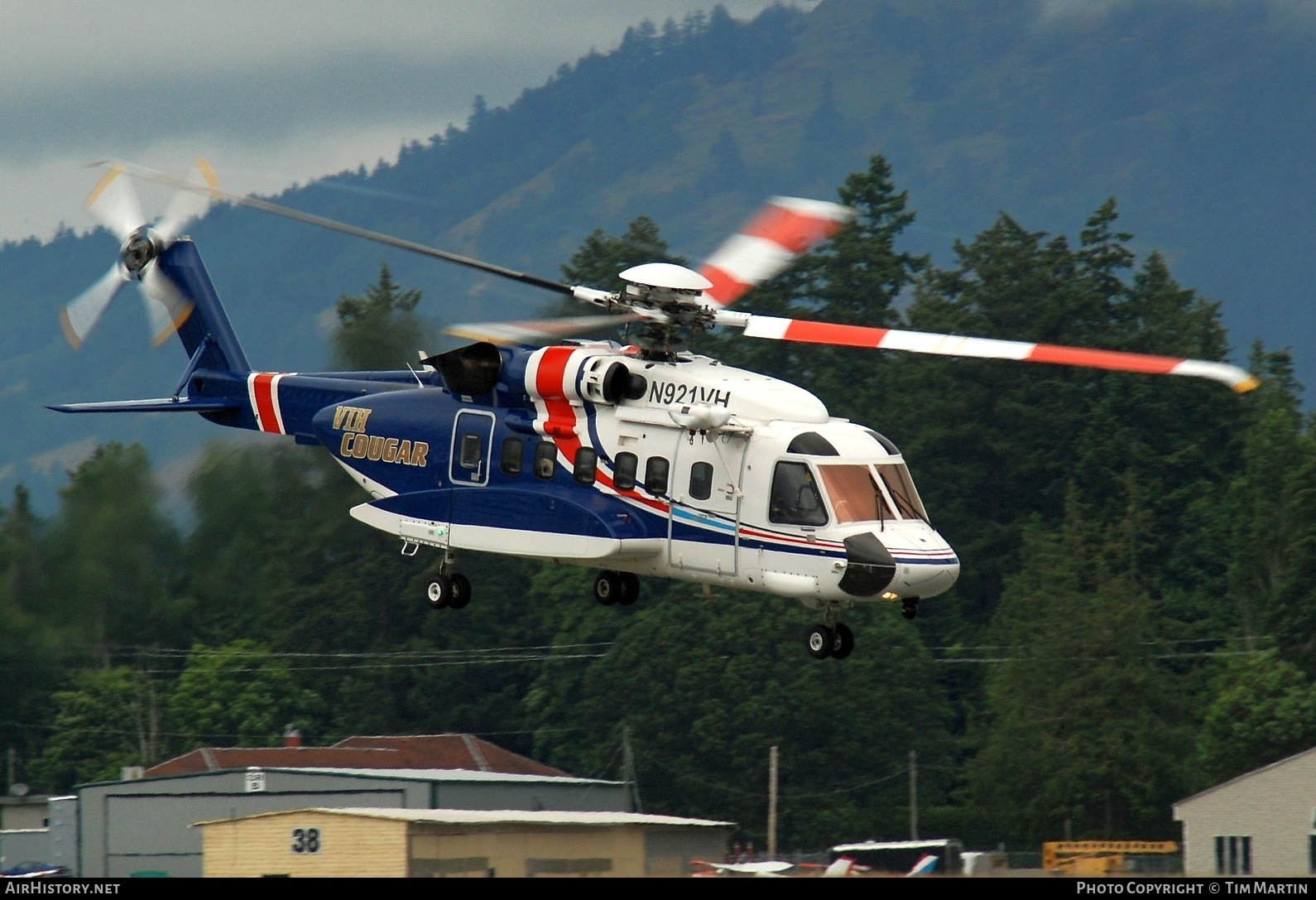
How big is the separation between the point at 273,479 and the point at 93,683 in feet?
48.4

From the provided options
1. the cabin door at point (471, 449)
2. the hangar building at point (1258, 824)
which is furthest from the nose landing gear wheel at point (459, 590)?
the hangar building at point (1258, 824)

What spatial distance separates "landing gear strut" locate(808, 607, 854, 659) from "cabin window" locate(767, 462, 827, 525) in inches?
50.4

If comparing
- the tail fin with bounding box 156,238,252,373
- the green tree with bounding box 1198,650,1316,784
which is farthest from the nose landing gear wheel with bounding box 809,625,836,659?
the green tree with bounding box 1198,650,1316,784

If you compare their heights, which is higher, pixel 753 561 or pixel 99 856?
pixel 753 561

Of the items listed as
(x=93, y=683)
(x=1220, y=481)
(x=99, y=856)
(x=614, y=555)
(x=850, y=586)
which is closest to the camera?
(x=850, y=586)

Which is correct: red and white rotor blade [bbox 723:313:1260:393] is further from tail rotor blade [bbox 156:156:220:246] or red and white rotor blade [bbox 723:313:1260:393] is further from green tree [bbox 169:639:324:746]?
green tree [bbox 169:639:324:746]

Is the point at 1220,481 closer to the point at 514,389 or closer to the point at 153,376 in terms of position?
the point at 514,389

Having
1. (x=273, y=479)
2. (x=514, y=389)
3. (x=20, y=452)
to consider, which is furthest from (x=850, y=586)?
(x=20, y=452)

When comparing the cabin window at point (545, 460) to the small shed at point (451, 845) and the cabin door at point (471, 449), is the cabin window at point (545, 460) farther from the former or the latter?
the small shed at point (451, 845)

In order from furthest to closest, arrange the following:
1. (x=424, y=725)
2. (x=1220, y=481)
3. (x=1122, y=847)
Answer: (x=1220, y=481) → (x=424, y=725) → (x=1122, y=847)

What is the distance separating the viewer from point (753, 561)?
24438mm

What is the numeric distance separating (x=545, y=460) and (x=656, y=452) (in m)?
1.66

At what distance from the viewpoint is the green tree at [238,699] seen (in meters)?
71.4

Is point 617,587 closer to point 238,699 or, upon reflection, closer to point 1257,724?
point 1257,724
